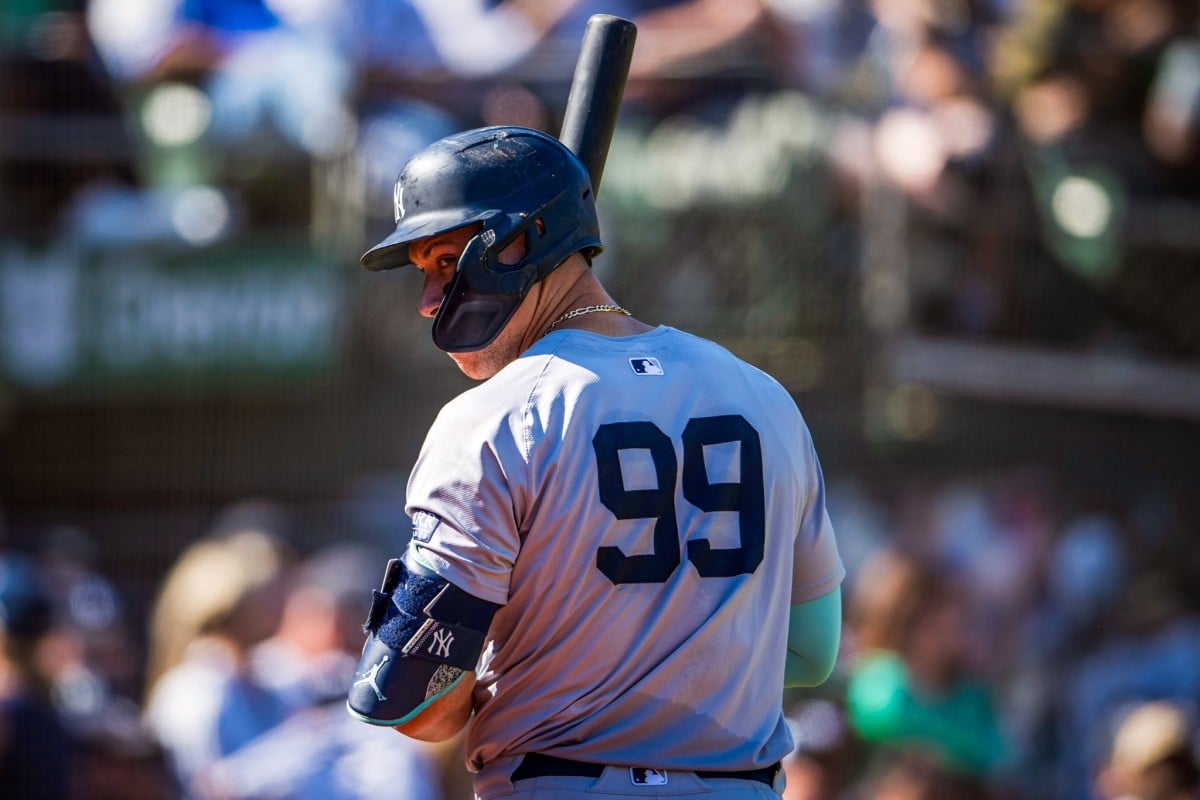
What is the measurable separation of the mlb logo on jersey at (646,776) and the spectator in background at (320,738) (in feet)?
9.21

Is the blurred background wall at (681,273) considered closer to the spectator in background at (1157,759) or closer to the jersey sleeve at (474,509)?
the spectator in background at (1157,759)

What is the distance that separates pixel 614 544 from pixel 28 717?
3.49 meters

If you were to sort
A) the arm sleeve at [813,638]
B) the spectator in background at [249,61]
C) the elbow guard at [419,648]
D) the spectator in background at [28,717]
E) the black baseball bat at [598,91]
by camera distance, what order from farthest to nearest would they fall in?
the spectator in background at [249,61] → the spectator in background at [28,717] → the black baseball bat at [598,91] → the arm sleeve at [813,638] → the elbow guard at [419,648]

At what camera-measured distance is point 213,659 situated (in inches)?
217

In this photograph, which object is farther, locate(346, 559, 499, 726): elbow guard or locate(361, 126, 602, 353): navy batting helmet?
locate(361, 126, 602, 353): navy batting helmet

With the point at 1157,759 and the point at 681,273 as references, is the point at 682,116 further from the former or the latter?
the point at 1157,759

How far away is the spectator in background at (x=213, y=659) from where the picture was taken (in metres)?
5.40

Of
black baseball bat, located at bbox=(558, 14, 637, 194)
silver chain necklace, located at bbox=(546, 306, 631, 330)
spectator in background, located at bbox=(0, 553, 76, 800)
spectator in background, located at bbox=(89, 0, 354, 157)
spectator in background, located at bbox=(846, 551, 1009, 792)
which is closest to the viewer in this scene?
silver chain necklace, located at bbox=(546, 306, 631, 330)

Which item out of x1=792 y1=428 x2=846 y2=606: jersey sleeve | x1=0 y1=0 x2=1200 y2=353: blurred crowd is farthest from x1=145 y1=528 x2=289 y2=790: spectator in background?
x1=792 y1=428 x2=846 y2=606: jersey sleeve

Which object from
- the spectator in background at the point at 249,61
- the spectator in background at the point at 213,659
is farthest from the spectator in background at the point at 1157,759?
the spectator in background at the point at 249,61

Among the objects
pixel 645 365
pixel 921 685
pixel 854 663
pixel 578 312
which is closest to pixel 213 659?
pixel 854 663

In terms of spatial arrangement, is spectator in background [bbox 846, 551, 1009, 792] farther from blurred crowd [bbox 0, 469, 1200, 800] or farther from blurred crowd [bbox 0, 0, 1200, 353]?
blurred crowd [bbox 0, 0, 1200, 353]

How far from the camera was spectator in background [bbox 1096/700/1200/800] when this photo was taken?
5.11m

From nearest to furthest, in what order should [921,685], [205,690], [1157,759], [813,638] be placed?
[813,638], [1157,759], [205,690], [921,685]
